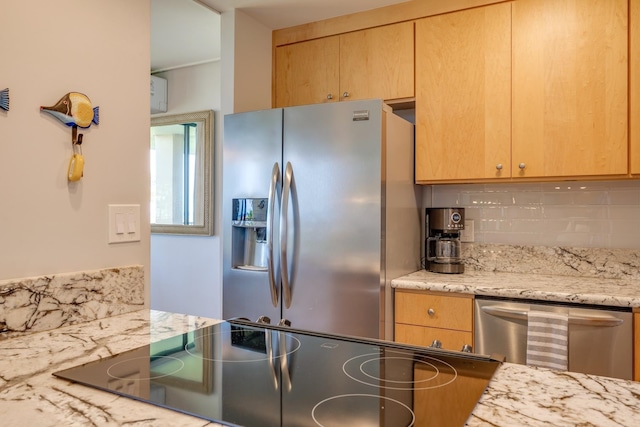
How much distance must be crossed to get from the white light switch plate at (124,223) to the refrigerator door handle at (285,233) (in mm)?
853

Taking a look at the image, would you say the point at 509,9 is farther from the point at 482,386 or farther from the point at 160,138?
the point at 160,138

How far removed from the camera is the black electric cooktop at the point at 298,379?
736mm

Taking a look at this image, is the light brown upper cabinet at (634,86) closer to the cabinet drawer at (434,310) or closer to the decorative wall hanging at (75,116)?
the cabinet drawer at (434,310)

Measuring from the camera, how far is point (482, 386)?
0.84 meters

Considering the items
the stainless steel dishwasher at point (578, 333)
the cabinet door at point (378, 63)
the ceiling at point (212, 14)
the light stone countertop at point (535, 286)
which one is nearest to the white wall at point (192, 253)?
the ceiling at point (212, 14)

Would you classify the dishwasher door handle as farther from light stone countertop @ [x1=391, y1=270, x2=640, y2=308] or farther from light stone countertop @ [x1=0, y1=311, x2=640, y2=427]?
light stone countertop @ [x1=0, y1=311, x2=640, y2=427]

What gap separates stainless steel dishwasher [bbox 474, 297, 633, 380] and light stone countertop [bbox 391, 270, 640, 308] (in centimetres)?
4

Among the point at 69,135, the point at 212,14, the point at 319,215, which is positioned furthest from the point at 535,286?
the point at 212,14

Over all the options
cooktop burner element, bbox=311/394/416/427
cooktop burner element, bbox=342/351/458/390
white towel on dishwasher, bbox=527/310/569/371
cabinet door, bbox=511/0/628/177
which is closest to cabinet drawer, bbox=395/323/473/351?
white towel on dishwasher, bbox=527/310/569/371

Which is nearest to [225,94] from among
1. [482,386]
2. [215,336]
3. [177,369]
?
[215,336]

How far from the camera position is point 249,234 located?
2535mm

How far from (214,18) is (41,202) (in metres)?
1.92

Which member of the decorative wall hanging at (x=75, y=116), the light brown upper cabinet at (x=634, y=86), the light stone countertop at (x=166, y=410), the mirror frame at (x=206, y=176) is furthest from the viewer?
the mirror frame at (x=206, y=176)

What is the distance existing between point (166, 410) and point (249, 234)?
1815 mm
